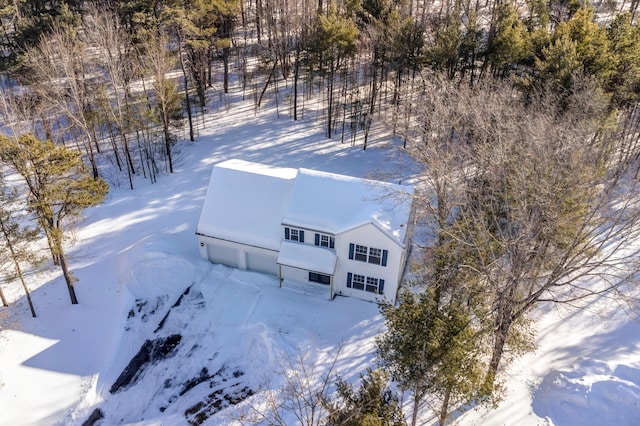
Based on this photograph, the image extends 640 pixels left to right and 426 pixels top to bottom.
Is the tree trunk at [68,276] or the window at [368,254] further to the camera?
the window at [368,254]

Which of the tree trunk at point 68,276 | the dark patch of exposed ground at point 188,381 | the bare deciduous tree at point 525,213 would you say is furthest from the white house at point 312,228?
the tree trunk at point 68,276

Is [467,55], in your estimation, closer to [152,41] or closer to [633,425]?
[152,41]

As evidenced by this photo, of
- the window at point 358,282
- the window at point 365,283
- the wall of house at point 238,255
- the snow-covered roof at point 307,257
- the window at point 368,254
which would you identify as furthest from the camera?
the wall of house at point 238,255

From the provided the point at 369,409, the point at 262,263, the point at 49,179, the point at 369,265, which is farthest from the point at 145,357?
the point at 369,409

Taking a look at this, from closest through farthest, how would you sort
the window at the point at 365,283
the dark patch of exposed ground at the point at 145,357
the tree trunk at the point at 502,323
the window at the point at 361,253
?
the tree trunk at the point at 502,323 < the dark patch of exposed ground at the point at 145,357 < the window at the point at 361,253 < the window at the point at 365,283

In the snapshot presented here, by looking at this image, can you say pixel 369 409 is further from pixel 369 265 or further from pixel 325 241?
pixel 325 241

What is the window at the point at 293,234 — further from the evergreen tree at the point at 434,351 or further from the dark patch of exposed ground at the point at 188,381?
the evergreen tree at the point at 434,351
